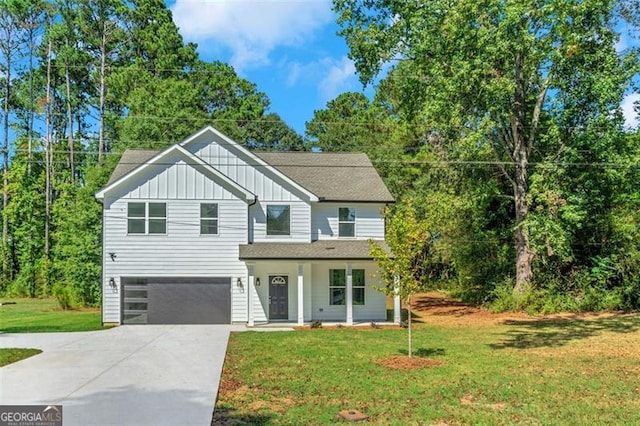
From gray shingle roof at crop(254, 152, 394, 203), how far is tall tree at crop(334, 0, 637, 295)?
12.5 feet

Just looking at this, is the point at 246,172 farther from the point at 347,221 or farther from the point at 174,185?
the point at 347,221

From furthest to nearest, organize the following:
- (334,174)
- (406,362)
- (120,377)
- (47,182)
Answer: (47,182) → (334,174) → (406,362) → (120,377)

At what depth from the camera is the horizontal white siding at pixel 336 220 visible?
23.5 metres

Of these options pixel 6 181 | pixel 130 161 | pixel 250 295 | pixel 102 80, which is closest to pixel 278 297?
pixel 250 295

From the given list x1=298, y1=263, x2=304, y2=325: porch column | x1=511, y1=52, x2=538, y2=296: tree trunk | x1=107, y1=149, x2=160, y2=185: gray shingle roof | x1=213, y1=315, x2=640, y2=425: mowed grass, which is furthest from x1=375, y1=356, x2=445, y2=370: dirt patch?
x1=107, y1=149, x2=160, y2=185: gray shingle roof

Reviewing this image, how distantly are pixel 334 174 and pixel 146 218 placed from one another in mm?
8732

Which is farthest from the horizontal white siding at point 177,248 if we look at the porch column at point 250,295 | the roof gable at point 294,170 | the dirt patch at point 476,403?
the dirt patch at point 476,403

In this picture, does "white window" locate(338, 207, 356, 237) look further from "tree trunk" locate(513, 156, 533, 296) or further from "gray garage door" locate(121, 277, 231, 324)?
"tree trunk" locate(513, 156, 533, 296)

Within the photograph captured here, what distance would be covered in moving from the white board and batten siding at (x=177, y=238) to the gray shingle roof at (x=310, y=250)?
96 cm

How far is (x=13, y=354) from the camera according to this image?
44.7 ft

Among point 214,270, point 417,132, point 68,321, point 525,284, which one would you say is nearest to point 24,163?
point 68,321

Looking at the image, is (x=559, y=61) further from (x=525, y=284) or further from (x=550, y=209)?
(x=525, y=284)

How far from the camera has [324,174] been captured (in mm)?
25312

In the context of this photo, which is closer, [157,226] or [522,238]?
[157,226]
